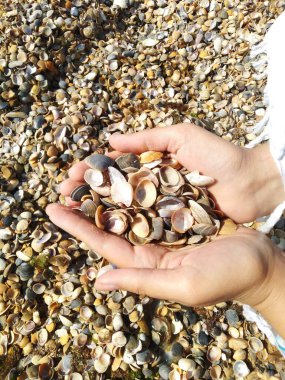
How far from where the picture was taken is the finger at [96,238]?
5.88 ft

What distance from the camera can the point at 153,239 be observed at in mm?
1922

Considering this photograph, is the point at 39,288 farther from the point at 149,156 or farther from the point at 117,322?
the point at 149,156

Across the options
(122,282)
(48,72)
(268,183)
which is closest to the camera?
(122,282)

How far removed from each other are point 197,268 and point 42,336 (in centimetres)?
109

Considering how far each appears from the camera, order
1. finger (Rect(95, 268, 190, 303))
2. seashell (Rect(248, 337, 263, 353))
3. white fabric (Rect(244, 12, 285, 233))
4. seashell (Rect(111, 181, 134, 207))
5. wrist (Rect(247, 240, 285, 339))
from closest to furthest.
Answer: finger (Rect(95, 268, 190, 303)) < wrist (Rect(247, 240, 285, 339)) < white fabric (Rect(244, 12, 285, 233)) < seashell (Rect(111, 181, 134, 207)) < seashell (Rect(248, 337, 263, 353))

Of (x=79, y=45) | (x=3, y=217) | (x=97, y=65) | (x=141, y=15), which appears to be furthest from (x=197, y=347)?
(x=141, y=15)

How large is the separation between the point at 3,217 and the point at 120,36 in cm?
214

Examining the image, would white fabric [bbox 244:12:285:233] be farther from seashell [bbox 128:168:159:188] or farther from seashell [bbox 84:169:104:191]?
seashell [bbox 84:169:104:191]

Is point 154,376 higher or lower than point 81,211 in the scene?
lower

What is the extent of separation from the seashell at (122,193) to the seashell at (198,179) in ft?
1.06

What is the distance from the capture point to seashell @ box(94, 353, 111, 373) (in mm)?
2061

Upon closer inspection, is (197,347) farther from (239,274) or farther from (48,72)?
(48,72)

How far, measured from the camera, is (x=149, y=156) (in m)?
2.18

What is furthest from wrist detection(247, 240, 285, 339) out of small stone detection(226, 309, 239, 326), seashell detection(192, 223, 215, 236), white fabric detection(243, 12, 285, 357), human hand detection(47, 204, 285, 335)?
small stone detection(226, 309, 239, 326)
